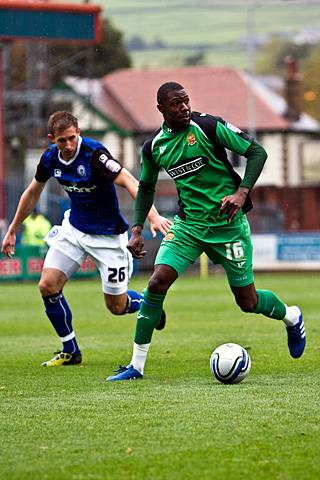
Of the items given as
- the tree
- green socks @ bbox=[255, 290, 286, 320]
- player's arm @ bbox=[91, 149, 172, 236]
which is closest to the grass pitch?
green socks @ bbox=[255, 290, 286, 320]

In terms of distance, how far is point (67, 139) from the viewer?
32.8 feet

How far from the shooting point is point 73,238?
10797 mm

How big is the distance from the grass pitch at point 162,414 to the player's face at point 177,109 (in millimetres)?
1900

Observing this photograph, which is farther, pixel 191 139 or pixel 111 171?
pixel 111 171

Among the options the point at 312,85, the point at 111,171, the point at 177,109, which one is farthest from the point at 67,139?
the point at 312,85

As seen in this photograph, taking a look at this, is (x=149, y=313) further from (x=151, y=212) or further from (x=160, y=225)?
(x=151, y=212)

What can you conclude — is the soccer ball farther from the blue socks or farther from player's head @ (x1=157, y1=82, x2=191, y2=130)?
the blue socks

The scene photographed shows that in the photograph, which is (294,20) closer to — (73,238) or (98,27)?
(98,27)

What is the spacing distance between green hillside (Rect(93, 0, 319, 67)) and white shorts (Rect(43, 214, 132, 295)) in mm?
105350

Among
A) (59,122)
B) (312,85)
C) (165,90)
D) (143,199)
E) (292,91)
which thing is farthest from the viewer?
(312,85)

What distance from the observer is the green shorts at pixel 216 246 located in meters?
9.12

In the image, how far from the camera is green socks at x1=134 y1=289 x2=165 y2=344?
29.8 feet

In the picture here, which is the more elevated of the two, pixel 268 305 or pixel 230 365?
pixel 268 305

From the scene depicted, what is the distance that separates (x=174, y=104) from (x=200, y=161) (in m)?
0.48
